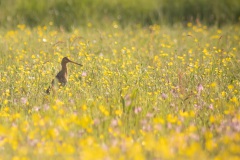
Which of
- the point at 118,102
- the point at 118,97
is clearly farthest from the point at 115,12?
the point at 118,102

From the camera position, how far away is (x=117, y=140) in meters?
4.42

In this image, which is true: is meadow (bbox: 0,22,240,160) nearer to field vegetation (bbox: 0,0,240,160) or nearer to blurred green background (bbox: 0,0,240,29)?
field vegetation (bbox: 0,0,240,160)

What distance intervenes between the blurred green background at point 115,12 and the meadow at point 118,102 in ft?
5.64

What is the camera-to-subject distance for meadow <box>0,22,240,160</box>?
14.2 feet

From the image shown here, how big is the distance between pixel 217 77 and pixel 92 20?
507 cm

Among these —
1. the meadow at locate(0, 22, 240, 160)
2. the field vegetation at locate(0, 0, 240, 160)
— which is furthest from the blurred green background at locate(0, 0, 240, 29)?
the meadow at locate(0, 22, 240, 160)

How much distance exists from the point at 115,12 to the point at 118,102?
267 inches

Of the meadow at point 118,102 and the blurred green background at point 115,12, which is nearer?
the meadow at point 118,102

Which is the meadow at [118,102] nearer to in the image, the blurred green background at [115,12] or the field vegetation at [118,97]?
the field vegetation at [118,97]

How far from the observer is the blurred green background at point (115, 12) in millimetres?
11422

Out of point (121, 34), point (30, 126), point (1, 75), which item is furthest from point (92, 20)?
point (30, 126)

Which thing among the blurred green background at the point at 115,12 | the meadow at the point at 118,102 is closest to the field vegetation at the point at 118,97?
the meadow at the point at 118,102

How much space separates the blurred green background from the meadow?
5.64 ft

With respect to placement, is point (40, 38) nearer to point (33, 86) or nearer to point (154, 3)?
point (33, 86)
